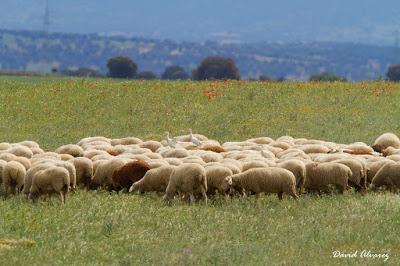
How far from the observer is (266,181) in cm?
1953

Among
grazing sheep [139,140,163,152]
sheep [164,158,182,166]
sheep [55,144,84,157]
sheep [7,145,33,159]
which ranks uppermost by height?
sheep [164,158,182,166]

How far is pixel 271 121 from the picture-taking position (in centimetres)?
3516

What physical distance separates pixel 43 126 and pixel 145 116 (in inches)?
141

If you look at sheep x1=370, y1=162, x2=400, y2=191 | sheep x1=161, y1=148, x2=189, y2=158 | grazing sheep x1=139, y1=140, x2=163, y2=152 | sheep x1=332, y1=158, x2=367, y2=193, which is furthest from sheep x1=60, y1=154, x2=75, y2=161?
sheep x1=370, y1=162, x2=400, y2=191

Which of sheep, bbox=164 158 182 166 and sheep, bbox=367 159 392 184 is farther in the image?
sheep, bbox=367 159 392 184

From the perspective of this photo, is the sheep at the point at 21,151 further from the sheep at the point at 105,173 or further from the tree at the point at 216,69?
the tree at the point at 216,69

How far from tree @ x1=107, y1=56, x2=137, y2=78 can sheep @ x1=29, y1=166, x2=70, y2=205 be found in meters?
79.7

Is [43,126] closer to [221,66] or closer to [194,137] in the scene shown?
[194,137]

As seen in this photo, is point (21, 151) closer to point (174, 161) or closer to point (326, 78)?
point (174, 161)

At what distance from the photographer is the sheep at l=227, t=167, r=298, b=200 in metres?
19.5

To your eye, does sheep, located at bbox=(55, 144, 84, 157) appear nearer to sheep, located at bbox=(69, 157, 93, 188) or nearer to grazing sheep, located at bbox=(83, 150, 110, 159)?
grazing sheep, located at bbox=(83, 150, 110, 159)

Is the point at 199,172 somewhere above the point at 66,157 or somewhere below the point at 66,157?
above
